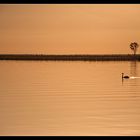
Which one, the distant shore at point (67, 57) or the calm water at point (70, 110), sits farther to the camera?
the distant shore at point (67, 57)

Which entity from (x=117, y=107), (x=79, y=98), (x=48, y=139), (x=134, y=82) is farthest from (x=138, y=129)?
(x=134, y=82)

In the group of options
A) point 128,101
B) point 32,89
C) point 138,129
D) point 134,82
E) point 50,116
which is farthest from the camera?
point 134,82

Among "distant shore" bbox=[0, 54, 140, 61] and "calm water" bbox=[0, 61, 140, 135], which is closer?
"calm water" bbox=[0, 61, 140, 135]

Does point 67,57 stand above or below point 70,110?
below

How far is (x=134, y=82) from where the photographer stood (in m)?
4.37

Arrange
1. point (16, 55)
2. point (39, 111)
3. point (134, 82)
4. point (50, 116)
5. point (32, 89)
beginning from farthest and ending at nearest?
point (16, 55)
point (134, 82)
point (32, 89)
point (39, 111)
point (50, 116)

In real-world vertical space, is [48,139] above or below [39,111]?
above

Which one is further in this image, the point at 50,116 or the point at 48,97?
the point at 48,97

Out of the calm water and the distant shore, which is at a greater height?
the calm water

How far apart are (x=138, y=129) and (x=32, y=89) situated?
2.08 m

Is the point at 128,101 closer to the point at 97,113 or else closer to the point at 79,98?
the point at 79,98

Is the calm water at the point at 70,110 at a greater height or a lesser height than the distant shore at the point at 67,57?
greater

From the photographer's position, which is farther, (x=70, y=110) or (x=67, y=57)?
(x=67, y=57)

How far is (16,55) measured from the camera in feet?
31.5
